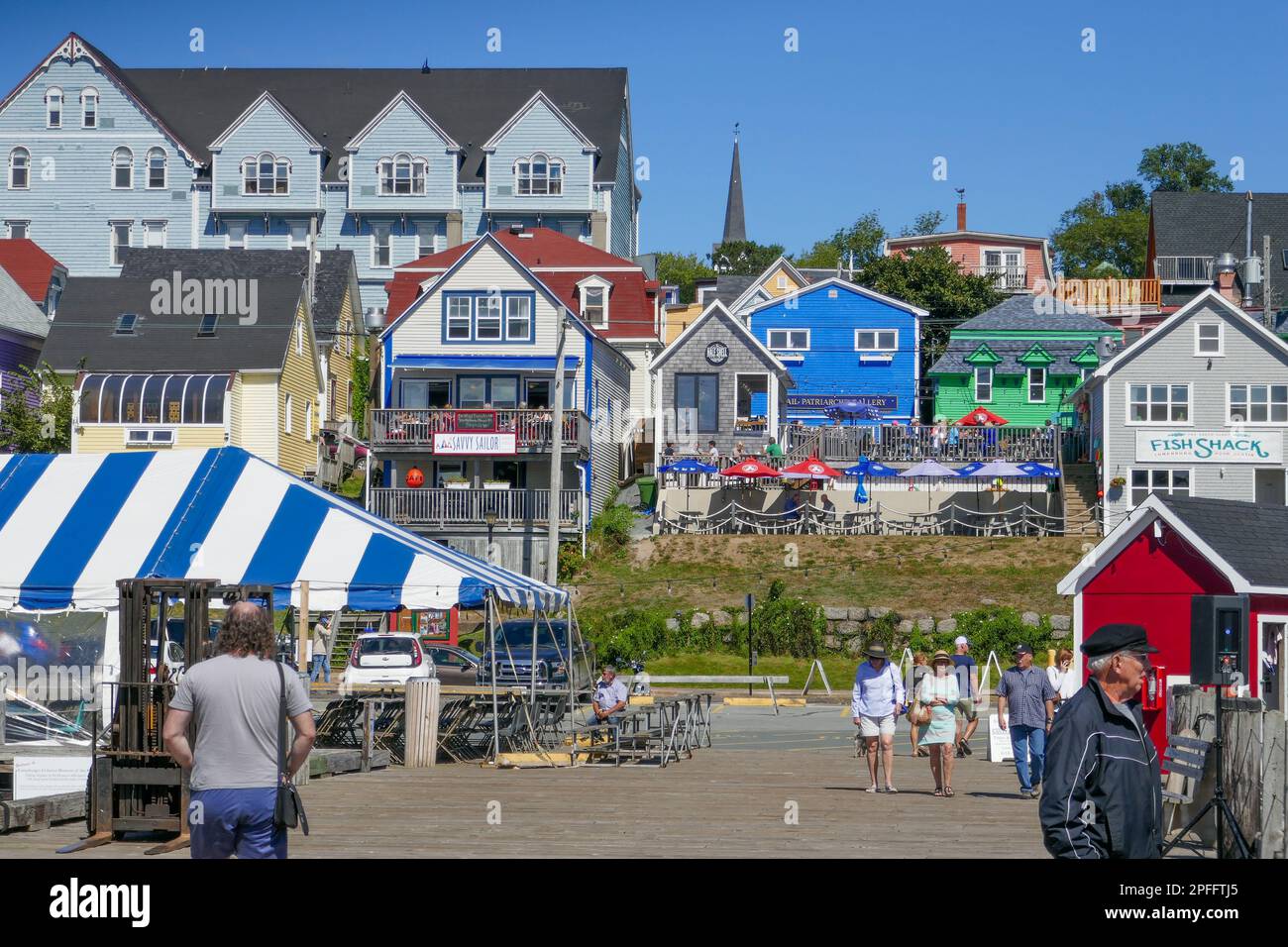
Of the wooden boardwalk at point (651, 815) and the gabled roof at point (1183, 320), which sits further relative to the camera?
the gabled roof at point (1183, 320)

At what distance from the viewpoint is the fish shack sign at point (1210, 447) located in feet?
169

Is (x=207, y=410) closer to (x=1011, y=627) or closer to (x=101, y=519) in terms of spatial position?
(x=1011, y=627)

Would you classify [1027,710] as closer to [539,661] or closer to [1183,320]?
[539,661]

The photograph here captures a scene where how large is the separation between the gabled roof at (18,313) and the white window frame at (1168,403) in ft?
117

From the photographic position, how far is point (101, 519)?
20.9 meters

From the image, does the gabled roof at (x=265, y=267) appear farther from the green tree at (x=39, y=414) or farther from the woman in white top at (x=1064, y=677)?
the woman in white top at (x=1064, y=677)

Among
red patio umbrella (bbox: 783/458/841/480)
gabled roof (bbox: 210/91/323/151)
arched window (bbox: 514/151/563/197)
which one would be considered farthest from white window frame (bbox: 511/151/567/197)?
red patio umbrella (bbox: 783/458/841/480)

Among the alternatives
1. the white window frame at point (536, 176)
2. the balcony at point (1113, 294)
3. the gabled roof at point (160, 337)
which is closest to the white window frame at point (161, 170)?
the white window frame at point (536, 176)

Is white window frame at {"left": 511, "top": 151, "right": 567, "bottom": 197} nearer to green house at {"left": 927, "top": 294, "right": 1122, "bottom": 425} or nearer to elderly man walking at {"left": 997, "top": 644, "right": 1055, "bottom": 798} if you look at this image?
green house at {"left": 927, "top": 294, "right": 1122, "bottom": 425}

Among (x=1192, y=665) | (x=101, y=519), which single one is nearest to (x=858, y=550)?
(x=101, y=519)

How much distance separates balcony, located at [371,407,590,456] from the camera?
51.1 m

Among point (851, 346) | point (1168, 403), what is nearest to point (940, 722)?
point (1168, 403)

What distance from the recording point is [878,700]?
18.4m

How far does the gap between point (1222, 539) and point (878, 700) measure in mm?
6594
